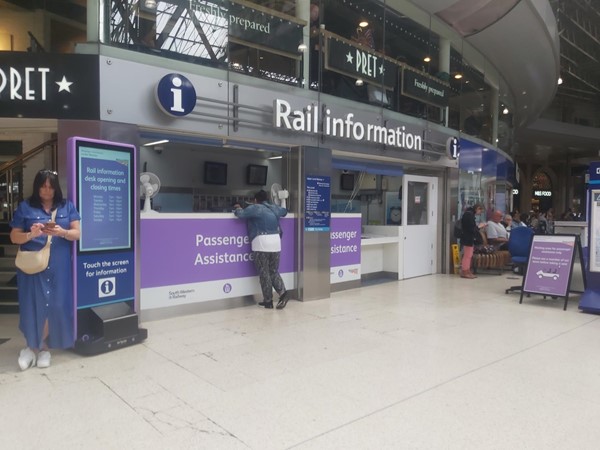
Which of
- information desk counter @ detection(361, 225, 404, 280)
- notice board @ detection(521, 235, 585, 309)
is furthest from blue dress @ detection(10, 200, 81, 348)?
notice board @ detection(521, 235, 585, 309)

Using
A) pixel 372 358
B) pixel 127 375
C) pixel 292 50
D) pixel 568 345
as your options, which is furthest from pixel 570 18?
pixel 127 375

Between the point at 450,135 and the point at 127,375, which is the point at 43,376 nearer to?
the point at 127,375

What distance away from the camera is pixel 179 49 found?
503 cm

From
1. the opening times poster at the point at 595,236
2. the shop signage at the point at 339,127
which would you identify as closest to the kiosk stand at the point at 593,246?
the opening times poster at the point at 595,236

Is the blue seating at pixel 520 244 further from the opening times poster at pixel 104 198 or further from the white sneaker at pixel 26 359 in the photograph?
the white sneaker at pixel 26 359

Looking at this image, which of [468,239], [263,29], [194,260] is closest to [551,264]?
[468,239]

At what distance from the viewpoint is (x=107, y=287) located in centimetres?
409

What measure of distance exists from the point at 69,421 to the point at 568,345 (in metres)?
4.16

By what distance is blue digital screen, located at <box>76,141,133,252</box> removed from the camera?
388 centimetres

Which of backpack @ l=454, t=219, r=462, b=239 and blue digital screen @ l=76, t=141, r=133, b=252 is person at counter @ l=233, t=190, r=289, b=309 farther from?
backpack @ l=454, t=219, r=462, b=239

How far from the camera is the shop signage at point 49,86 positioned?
4.16 metres

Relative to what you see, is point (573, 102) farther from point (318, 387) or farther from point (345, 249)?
point (318, 387)

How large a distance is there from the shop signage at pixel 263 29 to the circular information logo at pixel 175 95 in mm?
1127

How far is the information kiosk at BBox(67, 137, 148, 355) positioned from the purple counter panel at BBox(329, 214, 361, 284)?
3.19 m
